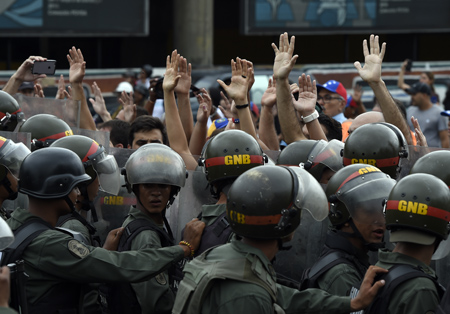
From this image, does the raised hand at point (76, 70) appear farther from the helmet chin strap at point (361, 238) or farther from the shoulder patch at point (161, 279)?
the helmet chin strap at point (361, 238)

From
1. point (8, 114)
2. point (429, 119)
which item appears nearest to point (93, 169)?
point (8, 114)

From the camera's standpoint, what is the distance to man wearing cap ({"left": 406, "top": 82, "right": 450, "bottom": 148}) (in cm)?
1066

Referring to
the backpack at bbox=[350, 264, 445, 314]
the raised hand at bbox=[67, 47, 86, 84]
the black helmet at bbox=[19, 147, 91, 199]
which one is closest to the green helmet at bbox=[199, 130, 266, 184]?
the black helmet at bbox=[19, 147, 91, 199]

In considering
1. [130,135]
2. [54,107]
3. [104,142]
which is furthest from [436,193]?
[54,107]

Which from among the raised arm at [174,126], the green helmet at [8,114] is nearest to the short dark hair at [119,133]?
the green helmet at [8,114]

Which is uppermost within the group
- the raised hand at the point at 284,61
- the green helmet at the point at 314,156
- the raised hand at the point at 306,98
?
the raised hand at the point at 284,61

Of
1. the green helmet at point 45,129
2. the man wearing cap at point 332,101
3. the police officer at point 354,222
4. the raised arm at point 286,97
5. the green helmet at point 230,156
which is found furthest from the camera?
the man wearing cap at point 332,101

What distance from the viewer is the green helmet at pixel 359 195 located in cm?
412

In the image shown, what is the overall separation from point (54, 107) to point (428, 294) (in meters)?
4.35

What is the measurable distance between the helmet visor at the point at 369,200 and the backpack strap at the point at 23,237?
154 centimetres

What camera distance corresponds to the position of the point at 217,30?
23688mm

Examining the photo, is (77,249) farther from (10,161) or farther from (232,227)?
(10,161)

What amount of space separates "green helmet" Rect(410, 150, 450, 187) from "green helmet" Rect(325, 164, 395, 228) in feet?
1.39

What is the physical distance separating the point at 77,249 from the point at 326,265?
121 centimetres
